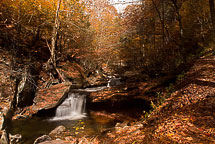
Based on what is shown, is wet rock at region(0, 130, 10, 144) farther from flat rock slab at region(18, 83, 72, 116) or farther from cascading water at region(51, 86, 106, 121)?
cascading water at region(51, 86, 106, 121)

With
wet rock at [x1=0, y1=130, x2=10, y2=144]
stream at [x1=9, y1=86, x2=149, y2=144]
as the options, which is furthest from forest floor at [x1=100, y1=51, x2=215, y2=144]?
wet rock at [x1=0, y1=130, x2=10, y2=144]

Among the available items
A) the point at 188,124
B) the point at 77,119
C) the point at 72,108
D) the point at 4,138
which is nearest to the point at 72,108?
the point at 72,108

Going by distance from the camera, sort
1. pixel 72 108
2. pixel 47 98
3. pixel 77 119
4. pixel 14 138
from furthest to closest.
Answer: pixel 72 108, pixel 77 119, pixel 47 98, pixel 14 138

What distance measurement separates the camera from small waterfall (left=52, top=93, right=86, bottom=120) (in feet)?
27.3

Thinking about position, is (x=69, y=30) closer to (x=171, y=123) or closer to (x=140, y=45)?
(x=140, y=45)

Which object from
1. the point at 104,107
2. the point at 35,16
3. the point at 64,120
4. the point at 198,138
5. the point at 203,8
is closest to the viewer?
the point at 198,138

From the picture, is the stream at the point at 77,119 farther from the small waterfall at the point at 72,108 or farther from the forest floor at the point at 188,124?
the forest floor at the point at 188,124

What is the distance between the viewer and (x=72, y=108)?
9.05m

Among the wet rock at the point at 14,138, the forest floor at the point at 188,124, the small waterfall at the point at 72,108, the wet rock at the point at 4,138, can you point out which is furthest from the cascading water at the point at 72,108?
the forest floor at the point at 188,124

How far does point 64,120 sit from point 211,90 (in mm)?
7712

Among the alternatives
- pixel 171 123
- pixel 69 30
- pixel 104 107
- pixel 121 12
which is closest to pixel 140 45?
pixel 121 12

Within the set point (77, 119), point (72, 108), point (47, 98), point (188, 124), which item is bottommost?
point (77, 119)

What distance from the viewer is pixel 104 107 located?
877cm

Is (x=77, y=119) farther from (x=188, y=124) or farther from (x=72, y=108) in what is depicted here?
(x=188, y=124)
